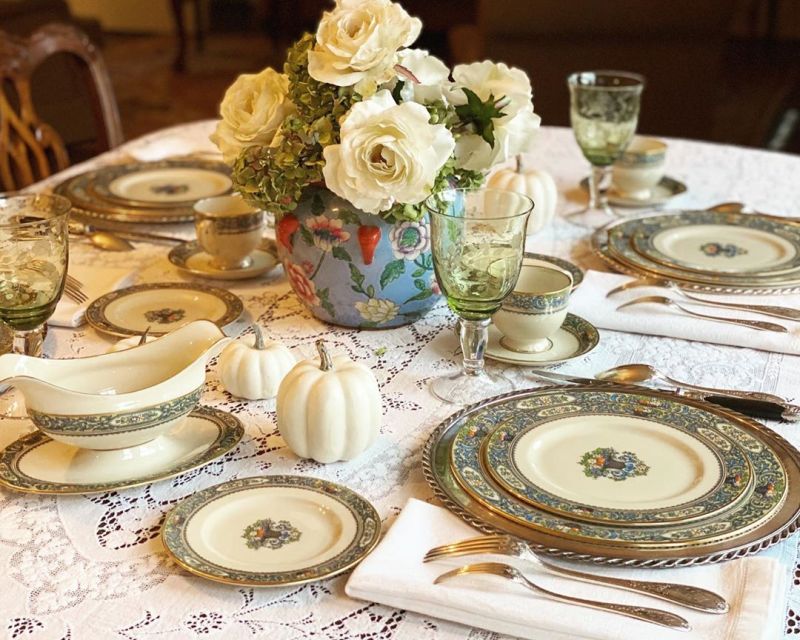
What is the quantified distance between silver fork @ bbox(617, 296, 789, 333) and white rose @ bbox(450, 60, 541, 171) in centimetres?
25

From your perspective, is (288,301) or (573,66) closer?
(288,301)

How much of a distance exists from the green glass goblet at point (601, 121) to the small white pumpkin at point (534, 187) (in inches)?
3.6

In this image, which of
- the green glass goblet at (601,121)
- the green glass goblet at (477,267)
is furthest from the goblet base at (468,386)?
the green glass goblet at (601,121)

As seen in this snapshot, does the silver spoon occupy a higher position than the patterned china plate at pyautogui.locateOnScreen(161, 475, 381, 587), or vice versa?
the patterned china plate at pyautogui.locateOnScreen(161, 475, 381, 587)

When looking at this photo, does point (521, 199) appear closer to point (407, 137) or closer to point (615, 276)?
point (407, 137)

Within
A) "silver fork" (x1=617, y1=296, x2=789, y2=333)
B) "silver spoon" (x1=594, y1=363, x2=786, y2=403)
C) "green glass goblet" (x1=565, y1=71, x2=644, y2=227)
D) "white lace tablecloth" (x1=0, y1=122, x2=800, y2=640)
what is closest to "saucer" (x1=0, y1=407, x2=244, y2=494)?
"white lace tablecloth" (x1=0, y1=122, x2=800, y2=640)

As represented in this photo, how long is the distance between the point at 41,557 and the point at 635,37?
3.04m

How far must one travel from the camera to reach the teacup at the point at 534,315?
1.10 metres

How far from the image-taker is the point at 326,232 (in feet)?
3.79

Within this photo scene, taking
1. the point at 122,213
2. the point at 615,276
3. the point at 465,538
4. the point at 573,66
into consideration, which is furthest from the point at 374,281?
the point at 573,66

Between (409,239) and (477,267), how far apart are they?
0.53ft

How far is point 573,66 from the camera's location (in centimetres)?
351

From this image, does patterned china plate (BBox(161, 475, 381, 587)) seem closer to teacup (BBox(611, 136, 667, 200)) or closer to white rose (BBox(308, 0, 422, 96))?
white rose (BBox(308, 0, 422, 96))

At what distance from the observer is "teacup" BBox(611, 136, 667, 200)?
5.33 ft
